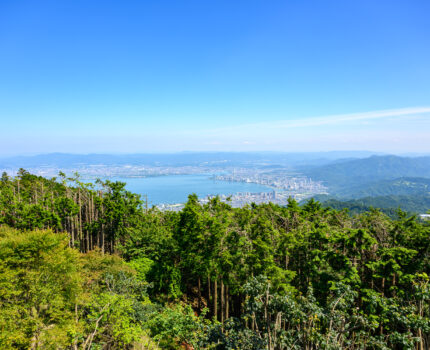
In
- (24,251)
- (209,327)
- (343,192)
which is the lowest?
(343,192)

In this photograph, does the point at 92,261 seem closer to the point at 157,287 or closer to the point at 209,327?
the point at 157,287

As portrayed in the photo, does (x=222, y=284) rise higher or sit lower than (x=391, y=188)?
higher

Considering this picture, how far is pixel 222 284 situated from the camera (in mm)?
11789

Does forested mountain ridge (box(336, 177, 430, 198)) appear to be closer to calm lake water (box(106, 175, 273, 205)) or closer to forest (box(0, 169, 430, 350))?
calm lake water (box(106, 175, 273, 205))

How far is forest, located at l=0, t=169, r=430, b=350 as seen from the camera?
6109mm

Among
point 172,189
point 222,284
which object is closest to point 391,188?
point 172,189

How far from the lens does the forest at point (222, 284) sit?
6.11 meters

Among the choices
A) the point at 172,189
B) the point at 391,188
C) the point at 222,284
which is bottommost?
the point at 391,188

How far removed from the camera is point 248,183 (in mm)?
168250

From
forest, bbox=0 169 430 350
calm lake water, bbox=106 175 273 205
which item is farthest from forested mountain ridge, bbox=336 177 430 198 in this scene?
forest, bbox=0 169 430 350

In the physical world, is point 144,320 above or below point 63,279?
below

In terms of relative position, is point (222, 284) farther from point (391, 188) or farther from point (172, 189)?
point (391, 188)

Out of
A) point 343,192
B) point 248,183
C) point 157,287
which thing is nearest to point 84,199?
point 157,287

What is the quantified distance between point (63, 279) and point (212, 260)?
21.2 ft
